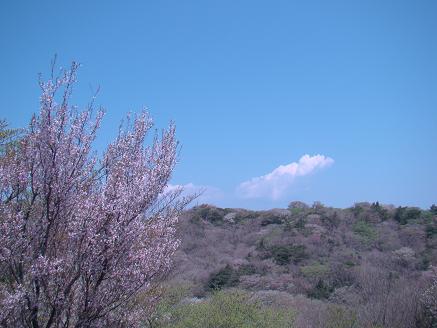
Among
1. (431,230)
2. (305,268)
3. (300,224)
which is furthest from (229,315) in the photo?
(300,224)

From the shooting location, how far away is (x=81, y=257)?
15.6ft

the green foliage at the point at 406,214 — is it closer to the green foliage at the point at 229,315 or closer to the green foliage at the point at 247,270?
the green foliage at the point at 247,270

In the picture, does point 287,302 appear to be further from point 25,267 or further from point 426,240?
point 426,240

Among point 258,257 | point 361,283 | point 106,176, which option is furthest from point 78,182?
point 258,257

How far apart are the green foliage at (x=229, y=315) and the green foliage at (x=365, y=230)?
2462 cm

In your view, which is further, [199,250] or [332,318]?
[199,250]

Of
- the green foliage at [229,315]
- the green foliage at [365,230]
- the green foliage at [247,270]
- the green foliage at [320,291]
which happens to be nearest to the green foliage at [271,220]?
the green foliage at [365,230]

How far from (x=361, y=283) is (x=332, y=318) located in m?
7.39

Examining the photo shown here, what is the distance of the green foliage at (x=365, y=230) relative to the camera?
1436 inches

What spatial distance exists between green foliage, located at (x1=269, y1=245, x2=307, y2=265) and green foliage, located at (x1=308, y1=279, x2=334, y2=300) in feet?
20.4

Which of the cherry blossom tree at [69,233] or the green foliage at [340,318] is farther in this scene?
the green foliage at [340,318]

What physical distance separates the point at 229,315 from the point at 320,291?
1287 centimetres

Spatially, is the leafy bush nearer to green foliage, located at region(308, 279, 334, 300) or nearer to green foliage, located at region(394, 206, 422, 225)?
green foliage, located at region(394, 206, 422, 225)

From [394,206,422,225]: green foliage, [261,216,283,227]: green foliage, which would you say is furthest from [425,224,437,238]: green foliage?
[261,216,283,227]: green foliage
